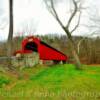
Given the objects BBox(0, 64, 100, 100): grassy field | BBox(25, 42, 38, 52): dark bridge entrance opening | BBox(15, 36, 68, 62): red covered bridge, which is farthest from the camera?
BBox(25, 42, 38, 52): dark bridge entrance opening

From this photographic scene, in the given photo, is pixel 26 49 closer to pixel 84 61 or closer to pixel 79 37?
pixel 84 61

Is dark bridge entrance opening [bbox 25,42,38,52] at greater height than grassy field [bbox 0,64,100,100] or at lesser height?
greater

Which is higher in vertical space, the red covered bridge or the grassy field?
the red covered bridge

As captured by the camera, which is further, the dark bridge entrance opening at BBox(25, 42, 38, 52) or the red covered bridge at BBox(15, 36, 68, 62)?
the dark bridge entrance opening at BBox(25, 42, 38, 52)

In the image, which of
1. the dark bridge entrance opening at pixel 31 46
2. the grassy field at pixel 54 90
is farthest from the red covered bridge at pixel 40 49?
the grassy field at pixel 54 90

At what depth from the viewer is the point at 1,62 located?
23.6m

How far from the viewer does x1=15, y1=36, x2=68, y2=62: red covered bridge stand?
29.8m

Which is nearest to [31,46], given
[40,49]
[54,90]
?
[40,49]

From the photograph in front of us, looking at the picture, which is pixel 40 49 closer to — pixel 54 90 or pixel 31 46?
pixel 31 46

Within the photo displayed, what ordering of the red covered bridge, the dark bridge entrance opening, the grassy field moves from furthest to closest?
the dark bridge entrance opening, the red covered bridge, the grassy field

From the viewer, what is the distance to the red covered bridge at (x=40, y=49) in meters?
29.8

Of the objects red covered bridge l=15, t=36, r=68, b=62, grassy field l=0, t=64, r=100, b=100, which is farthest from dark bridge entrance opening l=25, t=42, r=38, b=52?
grassy field l=0, t=64, r=100, b=100

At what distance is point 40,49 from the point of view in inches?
1171

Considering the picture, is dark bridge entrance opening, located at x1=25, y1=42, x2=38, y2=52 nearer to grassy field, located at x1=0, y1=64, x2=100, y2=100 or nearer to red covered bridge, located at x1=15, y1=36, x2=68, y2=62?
red covered bridge, located at x1=15, y1=36, x2=68, y2=62
